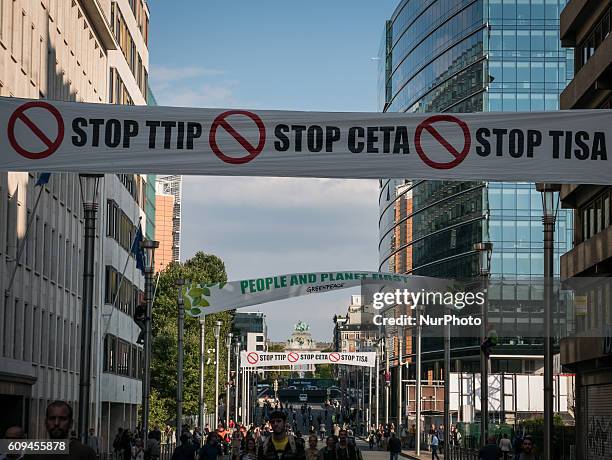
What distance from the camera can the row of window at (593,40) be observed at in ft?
157

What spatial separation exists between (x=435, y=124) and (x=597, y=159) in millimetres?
2342

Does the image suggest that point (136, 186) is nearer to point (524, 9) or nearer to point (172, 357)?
point (172, 357)

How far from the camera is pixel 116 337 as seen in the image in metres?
73.1

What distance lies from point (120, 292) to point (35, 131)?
55.0m

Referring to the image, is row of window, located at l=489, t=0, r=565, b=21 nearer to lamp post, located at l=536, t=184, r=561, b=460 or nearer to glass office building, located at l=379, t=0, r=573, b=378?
glass office building, located at l=379, t=0, r=573, b=378

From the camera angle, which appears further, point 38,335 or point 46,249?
point 46,249

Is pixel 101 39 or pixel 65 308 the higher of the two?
pixel 101 39

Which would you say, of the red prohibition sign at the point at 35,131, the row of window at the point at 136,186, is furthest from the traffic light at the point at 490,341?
the row of window at the point at 136,186

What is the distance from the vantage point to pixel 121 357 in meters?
75.3

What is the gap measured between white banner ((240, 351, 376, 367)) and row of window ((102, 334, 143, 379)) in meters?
6.63

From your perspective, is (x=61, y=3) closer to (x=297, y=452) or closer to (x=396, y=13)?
(x=297, y=452)

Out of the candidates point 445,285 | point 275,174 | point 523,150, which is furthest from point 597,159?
point 445,285

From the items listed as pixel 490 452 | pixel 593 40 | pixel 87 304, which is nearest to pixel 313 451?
pixel 87 304

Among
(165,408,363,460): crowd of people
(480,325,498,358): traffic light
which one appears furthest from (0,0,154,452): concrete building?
(480,325,498,358): traffic light
